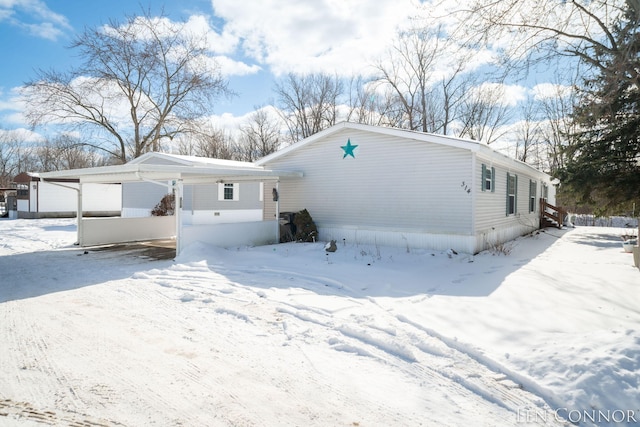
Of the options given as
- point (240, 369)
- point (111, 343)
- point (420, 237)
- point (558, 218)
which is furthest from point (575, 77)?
point (558, 218)

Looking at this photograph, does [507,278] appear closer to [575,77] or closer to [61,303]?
[575,77]

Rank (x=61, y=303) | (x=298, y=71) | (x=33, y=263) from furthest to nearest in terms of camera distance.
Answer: (x=298, y=71) < (x=33, y=263) < (x=61, y=303)

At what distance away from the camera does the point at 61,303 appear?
5566mm

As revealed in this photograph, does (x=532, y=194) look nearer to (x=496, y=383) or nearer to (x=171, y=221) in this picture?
(x=171, y=221)

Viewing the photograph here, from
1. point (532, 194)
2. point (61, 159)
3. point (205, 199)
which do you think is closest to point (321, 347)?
point (205, 199)

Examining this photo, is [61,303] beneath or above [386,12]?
beneath

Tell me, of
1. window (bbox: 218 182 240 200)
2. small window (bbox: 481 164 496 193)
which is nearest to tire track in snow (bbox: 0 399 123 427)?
small window (bbox: 481 164 496 193)

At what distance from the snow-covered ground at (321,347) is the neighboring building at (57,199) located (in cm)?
2028

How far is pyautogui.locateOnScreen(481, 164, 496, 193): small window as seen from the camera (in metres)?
10.1

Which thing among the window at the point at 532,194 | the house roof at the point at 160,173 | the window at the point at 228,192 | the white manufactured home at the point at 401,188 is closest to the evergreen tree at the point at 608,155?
the white manufactured home at the point at 401,188

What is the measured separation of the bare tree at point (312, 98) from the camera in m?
30.4

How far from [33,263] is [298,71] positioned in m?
26.0

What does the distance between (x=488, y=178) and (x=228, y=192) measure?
12928 millimetres

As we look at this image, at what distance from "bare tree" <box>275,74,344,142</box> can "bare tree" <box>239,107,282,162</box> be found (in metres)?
3.27
